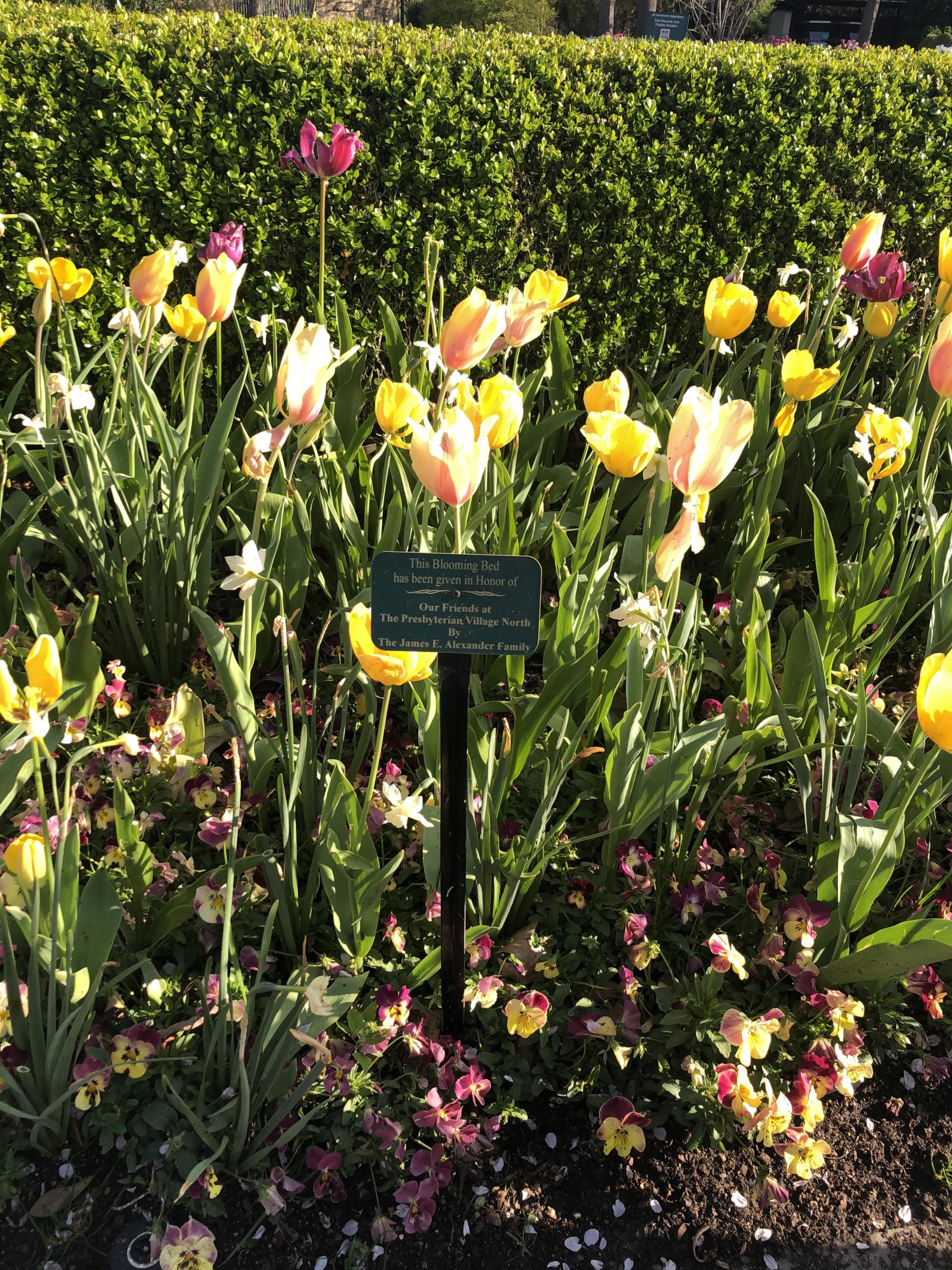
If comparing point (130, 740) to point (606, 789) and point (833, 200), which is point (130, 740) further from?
point (833, 200)

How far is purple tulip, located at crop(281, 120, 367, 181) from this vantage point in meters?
2.14

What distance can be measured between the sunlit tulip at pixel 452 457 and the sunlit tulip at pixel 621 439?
1.12ft

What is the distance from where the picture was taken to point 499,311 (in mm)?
1581

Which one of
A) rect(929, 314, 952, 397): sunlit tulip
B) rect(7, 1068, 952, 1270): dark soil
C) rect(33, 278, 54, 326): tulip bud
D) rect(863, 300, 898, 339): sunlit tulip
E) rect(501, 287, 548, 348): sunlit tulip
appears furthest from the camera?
rect(863, 300, 898, 339): sunlit tulip

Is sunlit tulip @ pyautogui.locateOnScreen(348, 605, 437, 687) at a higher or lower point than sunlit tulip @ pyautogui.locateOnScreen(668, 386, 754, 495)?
lower

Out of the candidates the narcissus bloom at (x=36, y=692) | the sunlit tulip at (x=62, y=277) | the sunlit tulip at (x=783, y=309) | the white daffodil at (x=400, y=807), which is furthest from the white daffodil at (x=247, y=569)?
the sunlit tulip at (x=783, y=309)

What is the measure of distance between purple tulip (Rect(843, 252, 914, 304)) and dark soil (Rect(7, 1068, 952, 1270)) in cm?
209

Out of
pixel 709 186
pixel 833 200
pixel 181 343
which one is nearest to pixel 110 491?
pixel 181 343

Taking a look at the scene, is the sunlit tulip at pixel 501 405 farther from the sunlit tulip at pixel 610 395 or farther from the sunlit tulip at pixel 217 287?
the sunlit tulip at pixel 217 287

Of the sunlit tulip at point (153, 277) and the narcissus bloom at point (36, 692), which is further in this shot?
the sunlit tulip at point (153, 277)

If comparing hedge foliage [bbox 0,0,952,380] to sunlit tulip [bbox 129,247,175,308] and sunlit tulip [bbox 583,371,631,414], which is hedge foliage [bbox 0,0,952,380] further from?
sunlit tulip [bbox 583,371,631,414]

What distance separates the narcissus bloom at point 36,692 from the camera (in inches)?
40.5

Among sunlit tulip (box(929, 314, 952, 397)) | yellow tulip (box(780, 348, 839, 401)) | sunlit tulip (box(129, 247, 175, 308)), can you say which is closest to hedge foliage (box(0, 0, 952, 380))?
sunlit tulip (box(129, 247, 175, 308))

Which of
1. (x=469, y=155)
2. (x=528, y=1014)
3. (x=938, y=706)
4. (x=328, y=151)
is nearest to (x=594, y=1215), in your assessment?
(x=528, y=1014)
